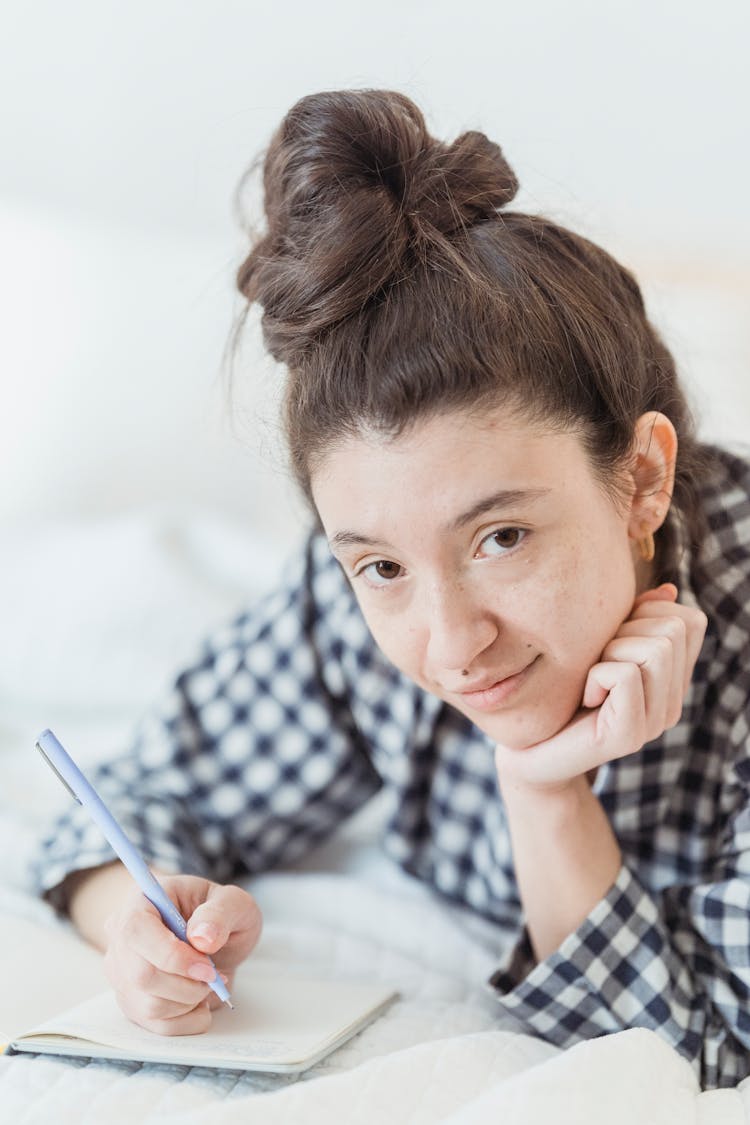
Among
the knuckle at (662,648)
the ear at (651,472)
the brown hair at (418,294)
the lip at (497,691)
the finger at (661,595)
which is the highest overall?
the brown hair at (418,294)

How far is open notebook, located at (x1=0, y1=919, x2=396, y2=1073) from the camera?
0.81 meters

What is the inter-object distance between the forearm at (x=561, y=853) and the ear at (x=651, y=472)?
216 millimetres

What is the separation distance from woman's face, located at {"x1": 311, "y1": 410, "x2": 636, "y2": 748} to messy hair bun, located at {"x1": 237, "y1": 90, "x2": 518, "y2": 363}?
112mm

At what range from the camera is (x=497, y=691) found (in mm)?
877

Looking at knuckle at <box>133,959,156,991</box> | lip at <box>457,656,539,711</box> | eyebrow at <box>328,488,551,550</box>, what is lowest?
knuckle at <box>133,959,156,991</box>

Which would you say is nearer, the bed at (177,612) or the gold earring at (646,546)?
the bed at (177,612)

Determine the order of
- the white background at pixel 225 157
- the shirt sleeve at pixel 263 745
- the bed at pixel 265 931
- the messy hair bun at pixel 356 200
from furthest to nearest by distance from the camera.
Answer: the white background at pixel 225 157 < the shirt sleeve at pixel 263 745 < the messy hair bun at pixel 356 200 < the bed at pixel 265 931

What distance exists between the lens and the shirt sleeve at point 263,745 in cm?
124

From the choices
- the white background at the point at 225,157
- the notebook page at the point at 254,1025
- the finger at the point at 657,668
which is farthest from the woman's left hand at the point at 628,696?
the white background at the point at 225,157

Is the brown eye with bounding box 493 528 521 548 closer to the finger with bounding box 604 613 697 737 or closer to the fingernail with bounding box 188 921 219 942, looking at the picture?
the finger with bounding box 604 613 697 737

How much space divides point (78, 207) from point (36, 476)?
490mm

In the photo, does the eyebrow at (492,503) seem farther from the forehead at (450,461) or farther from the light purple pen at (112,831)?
the light purple pen at (112,831)

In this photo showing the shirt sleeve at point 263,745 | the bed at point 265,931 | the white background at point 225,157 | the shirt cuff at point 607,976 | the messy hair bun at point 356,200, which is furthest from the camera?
the white background at point 225,157

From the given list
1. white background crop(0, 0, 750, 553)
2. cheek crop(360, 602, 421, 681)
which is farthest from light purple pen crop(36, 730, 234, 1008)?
white background crop(0, 0, 750, 553)
